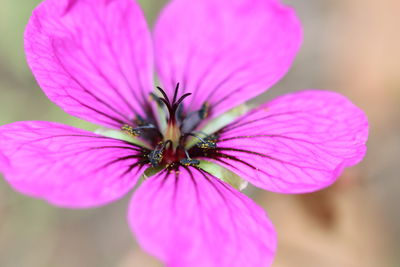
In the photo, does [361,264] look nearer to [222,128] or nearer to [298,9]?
[222,128]

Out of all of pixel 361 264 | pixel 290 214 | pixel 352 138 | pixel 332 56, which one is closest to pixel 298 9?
pixel 332 56

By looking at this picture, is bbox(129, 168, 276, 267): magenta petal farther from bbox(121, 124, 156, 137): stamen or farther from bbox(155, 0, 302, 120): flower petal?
bbox(155, 0, 302, 120): flower petal

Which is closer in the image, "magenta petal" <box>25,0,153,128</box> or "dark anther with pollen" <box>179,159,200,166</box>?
"magenta petal" <box>25,0,153,128</box>

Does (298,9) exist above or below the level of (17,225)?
above

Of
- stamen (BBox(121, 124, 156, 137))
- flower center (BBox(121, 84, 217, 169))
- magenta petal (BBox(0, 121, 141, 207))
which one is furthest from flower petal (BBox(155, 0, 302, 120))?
magenta petal (BBox(0, 121, 141, 207))

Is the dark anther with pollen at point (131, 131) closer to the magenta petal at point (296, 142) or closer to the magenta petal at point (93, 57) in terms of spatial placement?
the magenta petal at point (93, 57)

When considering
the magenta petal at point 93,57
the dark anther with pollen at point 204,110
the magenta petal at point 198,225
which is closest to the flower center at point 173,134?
the dark anther with pollen at point 204,110
